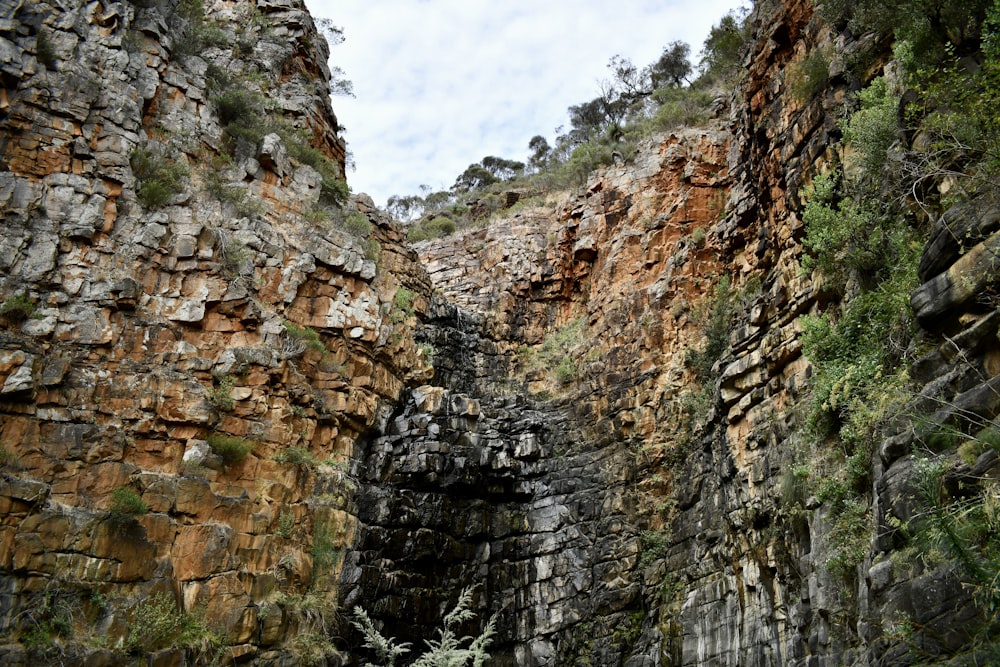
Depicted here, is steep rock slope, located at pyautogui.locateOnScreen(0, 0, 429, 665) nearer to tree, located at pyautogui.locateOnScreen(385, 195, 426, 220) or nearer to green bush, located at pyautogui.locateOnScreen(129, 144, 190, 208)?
green bush, located at pyautogui.locateOnScreen(129, 144, 190, 208)

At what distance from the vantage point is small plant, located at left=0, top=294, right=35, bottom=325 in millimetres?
14820

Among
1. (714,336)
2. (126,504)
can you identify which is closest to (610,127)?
(714,336)

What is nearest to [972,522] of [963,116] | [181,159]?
[963,116]

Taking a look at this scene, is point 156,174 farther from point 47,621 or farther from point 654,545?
point 654,545

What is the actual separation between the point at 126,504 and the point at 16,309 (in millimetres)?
4681

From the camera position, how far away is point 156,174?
18203mm

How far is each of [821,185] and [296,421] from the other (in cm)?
1279

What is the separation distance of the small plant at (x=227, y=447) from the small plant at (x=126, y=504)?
6.61 feet

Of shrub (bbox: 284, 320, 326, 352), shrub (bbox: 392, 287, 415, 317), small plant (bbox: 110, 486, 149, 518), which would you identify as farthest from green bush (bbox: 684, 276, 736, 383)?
small plant (bbox: 110, 486, 149, 518)

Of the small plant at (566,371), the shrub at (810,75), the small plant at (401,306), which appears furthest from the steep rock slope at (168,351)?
the shrub at (810,75)

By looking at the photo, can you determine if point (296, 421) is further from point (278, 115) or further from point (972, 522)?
point (972, 522)

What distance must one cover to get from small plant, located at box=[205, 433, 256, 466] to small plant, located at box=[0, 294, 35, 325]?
174 inches

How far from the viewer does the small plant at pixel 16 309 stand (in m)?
14.8

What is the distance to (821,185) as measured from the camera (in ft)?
41.5
